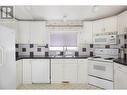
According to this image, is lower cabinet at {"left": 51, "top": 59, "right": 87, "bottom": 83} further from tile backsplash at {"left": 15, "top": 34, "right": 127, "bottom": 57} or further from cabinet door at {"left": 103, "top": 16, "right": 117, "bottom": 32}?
cabinet door at {"left": 103, "top": 16, "right": 117, "bottom": 32}

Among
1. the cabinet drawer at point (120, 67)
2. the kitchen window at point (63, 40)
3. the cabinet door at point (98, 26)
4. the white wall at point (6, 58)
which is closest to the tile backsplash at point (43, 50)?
the kitchen window at point (63, 40)

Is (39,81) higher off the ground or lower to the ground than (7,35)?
lower

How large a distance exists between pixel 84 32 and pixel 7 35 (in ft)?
7.98

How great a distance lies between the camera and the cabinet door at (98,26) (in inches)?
155

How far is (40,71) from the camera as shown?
4016 mm

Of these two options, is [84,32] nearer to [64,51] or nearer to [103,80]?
[64,51]

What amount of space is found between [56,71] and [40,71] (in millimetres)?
451

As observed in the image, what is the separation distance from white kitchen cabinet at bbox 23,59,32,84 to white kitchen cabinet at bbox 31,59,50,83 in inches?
4.3

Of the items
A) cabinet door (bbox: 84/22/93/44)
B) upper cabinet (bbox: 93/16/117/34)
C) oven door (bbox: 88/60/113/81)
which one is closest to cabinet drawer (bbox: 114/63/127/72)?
oven door (bbox: 88/60/113/81)

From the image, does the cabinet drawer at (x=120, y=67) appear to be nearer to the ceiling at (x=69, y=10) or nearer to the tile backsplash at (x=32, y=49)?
the ceiling at (x=69, y=10)

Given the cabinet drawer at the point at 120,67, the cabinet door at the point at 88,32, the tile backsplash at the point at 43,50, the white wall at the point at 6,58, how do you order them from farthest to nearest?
the tile backsplash at the point at 43,50
the cabinet door at the point at 88,32
the cabinet drawer at the point at 120,67
the white wall at the point at 6,58

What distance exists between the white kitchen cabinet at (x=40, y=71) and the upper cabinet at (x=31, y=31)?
65cm
